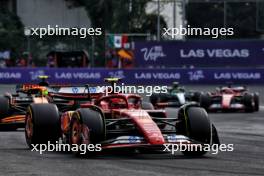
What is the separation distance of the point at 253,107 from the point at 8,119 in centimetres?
1100

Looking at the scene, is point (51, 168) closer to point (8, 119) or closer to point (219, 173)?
point (219, 173)

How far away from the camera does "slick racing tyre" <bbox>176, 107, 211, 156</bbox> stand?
1186cm

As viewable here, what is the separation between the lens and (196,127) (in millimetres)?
11906

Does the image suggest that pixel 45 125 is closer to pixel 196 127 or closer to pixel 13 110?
pixel 196 127

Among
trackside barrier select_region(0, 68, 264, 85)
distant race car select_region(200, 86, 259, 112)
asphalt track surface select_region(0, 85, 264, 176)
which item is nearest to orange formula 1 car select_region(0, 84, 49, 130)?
asphalt track surface select_region(0, 85, 264, 176)

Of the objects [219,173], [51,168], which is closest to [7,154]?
[51,168]

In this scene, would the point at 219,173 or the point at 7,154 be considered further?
the point at 7,154

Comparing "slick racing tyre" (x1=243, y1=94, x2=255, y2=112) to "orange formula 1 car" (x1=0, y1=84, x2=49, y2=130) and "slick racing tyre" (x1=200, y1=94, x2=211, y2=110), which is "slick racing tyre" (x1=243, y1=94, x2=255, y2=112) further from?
Answer: "orange formula 1 car" (x1=0, y1=84, x2=49, y2=130)

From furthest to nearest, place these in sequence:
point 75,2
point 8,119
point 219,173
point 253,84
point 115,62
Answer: point 75,2 < point 115,62 < point 253,84 < point 8,119 < point 219,173

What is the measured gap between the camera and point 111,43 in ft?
135

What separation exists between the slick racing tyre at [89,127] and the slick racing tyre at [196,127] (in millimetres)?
1244

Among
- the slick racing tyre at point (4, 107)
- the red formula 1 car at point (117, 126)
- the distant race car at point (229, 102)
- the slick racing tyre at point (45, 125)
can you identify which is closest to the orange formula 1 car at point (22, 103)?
the slick racing tyre at point (4, 107)

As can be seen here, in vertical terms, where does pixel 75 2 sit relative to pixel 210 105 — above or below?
above

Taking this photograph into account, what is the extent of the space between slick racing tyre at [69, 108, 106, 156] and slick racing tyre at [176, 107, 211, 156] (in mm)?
1244
